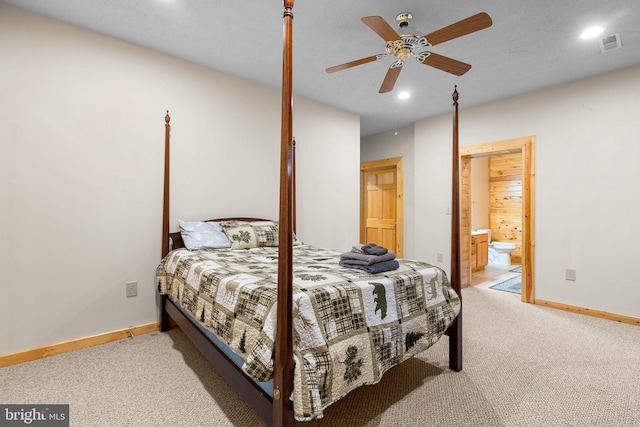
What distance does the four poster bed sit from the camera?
4.09ft

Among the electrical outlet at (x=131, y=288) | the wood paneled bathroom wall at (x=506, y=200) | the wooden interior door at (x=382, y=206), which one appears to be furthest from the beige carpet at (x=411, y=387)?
the wood paneled bathroom wall at (x=506, y=200)

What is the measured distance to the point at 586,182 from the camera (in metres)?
3.46

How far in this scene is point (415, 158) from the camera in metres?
5.13

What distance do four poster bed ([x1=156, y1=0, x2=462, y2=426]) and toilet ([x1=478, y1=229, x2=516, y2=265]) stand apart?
4.50m

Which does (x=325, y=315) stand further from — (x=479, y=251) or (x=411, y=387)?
(x=479, y=251)

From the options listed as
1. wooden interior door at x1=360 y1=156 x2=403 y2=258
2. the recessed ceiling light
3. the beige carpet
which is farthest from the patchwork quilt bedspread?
wooden interior door at x1=360 y1=156 x2=403 y2=258

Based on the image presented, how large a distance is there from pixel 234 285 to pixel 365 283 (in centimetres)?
70

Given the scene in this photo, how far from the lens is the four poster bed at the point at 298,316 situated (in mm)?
1248

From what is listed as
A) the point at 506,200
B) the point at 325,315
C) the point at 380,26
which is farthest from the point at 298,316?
the point at 506,200

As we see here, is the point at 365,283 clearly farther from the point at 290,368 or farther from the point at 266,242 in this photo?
the point at 266,242

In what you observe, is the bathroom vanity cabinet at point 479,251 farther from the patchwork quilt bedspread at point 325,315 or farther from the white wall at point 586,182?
the patchwork quilt bedspread at point 325,315

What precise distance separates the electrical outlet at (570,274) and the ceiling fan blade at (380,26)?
330 centimetres

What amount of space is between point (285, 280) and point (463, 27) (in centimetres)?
181

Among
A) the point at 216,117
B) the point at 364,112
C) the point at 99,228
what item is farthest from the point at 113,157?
the point at 364,112
